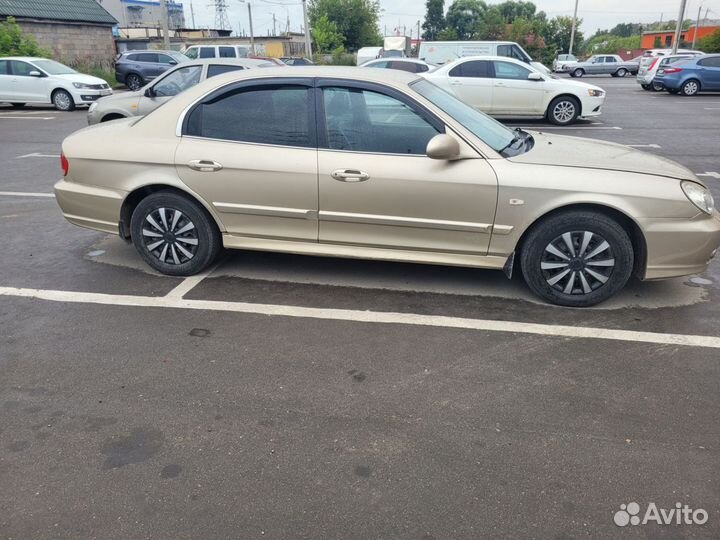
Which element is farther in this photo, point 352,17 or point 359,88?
point 352,17

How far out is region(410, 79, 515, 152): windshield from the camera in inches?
178

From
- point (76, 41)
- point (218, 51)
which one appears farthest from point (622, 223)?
point (76, 41)

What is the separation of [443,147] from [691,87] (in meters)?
22.5

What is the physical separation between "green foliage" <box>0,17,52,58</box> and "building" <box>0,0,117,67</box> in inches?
60.3

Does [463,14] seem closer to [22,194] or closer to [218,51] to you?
[218,51]

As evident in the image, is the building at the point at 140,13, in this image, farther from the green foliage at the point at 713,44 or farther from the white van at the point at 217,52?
the green foliage at the point at 713,44

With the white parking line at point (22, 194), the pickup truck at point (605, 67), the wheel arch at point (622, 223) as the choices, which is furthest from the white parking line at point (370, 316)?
the pickup truck at point (605, 67)

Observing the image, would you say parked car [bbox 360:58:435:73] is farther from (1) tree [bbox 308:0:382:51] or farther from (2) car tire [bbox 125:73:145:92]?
(1) tree [bbox 308:0:382:51]

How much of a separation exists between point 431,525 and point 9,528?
173 cm

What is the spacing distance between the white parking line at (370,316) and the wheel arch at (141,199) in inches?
25.6

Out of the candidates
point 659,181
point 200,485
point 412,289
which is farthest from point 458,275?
point 200,485

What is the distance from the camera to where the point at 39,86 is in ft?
58.5

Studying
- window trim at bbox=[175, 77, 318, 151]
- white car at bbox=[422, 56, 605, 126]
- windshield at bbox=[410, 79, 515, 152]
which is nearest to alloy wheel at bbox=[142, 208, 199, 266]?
window trim at bbox=[175, 77, 318, 151]

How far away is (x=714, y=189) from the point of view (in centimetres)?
812
